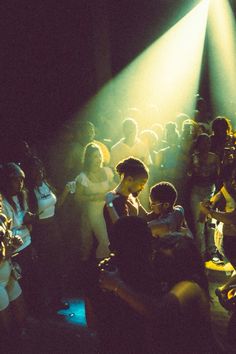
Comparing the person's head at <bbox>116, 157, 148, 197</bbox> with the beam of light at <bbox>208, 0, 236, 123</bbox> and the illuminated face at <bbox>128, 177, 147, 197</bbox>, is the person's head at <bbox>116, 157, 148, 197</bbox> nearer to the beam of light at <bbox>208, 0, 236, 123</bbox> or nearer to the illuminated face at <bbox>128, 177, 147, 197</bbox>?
Answer: the illuminated face at <bbox>128, 177, 147, 197</bbox>

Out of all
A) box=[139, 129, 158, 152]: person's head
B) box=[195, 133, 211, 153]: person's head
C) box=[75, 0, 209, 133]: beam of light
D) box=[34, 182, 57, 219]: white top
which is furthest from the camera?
box=[75, 0, 209, 133]: beam of light

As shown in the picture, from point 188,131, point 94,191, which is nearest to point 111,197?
point 94,191

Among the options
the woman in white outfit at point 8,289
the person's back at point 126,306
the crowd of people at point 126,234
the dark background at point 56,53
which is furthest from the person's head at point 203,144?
the dark background at point 56,53

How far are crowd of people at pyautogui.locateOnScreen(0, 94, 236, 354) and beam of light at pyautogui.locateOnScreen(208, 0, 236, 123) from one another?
6.53 metres

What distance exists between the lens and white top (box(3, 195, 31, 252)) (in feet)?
13.2

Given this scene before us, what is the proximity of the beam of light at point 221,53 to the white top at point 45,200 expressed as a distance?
33.7ft

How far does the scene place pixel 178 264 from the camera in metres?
2.08

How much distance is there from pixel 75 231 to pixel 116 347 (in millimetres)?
4638

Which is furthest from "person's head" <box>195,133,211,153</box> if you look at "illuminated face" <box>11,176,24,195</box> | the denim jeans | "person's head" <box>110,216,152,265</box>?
"person's head" <box>110,216,152,265</box>

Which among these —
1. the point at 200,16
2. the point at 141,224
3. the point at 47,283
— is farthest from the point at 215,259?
the point at 200,16

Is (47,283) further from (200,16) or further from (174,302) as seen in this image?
(200,16)

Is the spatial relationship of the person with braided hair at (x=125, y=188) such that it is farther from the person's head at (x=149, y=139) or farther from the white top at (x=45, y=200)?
the person's head at (x=149, y=139)

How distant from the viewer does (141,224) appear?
2270mm

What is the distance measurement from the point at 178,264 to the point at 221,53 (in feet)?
51.1
